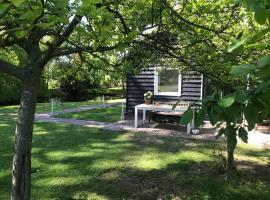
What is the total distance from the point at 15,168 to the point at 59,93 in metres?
31.5

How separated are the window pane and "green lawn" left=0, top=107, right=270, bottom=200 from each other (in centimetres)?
487

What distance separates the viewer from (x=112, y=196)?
5.92 metres

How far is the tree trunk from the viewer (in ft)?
13.9

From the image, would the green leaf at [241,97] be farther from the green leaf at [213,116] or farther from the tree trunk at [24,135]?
the tree trunk at [24,135]

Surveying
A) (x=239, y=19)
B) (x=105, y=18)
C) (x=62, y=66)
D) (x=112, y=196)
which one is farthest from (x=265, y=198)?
(x=105, y=18)

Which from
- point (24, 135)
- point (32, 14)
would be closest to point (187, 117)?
point (32, 14)

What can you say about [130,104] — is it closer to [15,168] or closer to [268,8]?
[15,168]

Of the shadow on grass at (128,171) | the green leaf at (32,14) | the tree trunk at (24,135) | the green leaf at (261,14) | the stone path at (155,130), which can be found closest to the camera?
the green leaf at (261,14)

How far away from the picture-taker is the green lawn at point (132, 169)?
241 inches

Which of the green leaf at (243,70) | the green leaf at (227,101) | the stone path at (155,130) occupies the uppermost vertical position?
the green leaf at (243,70)

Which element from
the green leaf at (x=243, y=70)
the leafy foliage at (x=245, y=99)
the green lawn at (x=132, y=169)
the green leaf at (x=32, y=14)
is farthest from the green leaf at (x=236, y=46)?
the green lawn at (x=132, y=169)

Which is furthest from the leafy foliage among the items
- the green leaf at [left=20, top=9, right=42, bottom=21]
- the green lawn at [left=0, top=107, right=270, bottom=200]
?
the green lawn at [left=0, top=107, right=270, bottom=200]

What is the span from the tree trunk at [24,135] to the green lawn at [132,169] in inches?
62.5

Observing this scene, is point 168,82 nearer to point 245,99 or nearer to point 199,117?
point 199,117
